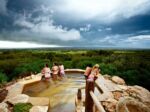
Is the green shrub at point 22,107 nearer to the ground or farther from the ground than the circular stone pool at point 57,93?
farther from the ground

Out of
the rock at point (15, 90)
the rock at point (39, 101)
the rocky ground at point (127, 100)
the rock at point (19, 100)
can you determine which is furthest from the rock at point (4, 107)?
the rocky ground at point (127, 100)

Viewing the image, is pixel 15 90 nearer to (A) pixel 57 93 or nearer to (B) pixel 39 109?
(A) pixel 57 93

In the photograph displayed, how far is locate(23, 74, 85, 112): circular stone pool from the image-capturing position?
7.23 meters

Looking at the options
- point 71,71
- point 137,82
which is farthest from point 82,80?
point 137,82

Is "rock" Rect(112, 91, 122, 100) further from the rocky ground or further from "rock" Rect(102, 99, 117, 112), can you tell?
"rock" Rect(102, 99, 117, 112)

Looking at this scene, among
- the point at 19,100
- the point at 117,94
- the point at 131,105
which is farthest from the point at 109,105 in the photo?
the point at 19,100

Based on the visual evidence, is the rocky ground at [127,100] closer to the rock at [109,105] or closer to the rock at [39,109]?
the rock at [109,105]

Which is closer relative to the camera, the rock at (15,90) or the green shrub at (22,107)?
Answer: the green shrub at (22,107)

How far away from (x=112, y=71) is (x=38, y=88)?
9529 mm

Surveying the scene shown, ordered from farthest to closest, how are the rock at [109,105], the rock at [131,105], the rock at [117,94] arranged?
the rock at [117,94] → the rock at [109,105] → the rock at [131,105]

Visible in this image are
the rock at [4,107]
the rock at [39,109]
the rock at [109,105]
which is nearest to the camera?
the rock at [39,109]

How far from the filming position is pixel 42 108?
6.55 m

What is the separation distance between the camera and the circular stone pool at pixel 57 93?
23.7ft

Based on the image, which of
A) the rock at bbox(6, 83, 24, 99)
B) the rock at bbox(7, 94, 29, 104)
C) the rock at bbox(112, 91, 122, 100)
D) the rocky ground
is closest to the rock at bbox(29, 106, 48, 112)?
the rock at bbox(7, 94, 29, 104)
